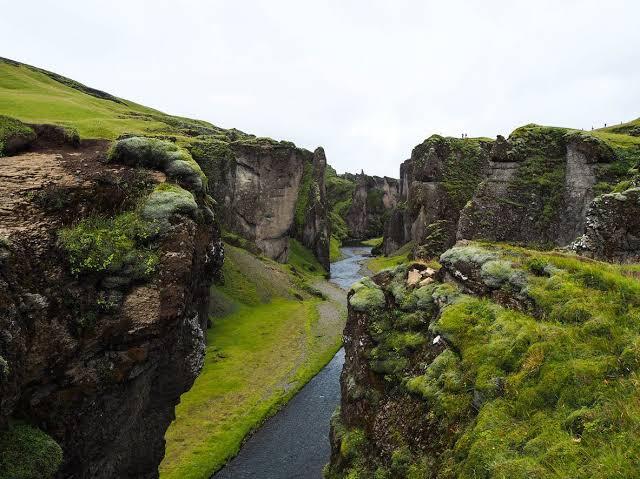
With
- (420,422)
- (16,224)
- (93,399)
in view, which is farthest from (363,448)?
(16,224)

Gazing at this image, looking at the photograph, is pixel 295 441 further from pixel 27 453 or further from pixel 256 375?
A: pixel 27 453

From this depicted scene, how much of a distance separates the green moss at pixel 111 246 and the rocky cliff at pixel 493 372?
13.5 m

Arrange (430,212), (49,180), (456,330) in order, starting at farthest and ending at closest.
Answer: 1. (430,212)
2. (49,180)
3. (456,330)

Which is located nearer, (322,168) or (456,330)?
(456,330)

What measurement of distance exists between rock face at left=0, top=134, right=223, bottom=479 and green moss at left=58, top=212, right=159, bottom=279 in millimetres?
57

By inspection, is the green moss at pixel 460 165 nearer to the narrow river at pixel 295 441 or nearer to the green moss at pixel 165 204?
the narrow river at pixel 295 441

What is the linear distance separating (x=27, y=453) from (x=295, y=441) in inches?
1055

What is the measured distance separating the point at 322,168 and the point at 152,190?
117 meters

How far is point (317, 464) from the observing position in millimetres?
36844

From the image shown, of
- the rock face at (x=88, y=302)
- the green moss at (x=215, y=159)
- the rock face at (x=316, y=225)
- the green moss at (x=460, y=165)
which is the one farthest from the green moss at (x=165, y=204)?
the rock face at (x=316, y=225)

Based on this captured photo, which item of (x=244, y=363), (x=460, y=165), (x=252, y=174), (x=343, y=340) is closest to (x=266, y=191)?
(x=252, y=174)

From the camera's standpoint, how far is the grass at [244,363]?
131ft

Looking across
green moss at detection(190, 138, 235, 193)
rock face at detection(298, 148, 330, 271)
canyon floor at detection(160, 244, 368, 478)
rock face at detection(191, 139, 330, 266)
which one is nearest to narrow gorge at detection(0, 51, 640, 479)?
canyon floor at detection(160, 244, 368, 478)

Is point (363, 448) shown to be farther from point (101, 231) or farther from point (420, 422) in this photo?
point (101, 231)
